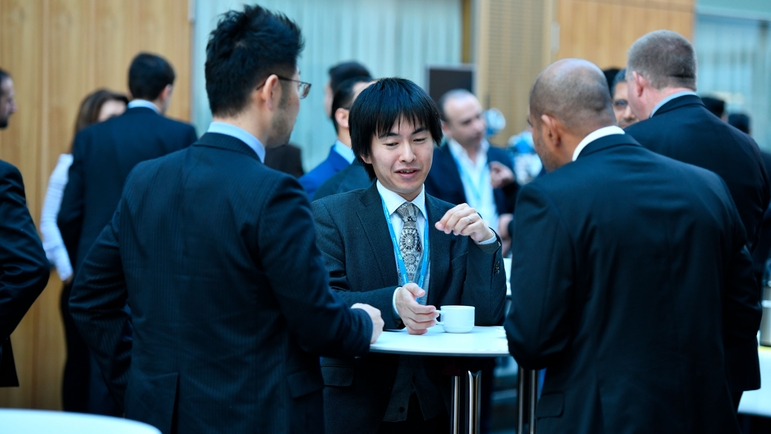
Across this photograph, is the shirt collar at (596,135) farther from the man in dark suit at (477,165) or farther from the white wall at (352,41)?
the white wall at (352,41)

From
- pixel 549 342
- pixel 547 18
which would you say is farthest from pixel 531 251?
pixel 547 18

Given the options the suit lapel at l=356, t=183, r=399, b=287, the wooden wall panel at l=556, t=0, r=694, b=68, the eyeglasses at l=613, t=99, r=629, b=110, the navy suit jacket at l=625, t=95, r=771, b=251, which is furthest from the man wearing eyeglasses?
the wooden wall panel at l=556, t=0, r=694, b=68

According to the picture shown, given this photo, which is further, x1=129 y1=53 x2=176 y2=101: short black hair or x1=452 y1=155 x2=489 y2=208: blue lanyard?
x1=452 y1=155 x2=489 y2=208: blue lanyard

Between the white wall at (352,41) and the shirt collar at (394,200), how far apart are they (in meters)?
3.76

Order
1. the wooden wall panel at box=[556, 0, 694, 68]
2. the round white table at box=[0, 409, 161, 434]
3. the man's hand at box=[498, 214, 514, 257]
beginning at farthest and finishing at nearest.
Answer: the wooden wall panel at box=[556, 0, 694, 68], the man's hand at box=[498, 214, 514, 257], the round white table at box=[0, 409, 161, 434]

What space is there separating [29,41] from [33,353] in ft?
6.35

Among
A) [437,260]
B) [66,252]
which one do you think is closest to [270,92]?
[437,260]

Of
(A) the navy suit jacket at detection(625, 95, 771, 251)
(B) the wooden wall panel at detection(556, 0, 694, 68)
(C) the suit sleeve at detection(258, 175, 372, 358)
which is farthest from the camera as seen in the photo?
(B) the wooden wall panel at detection(556, 0, 694, 68)

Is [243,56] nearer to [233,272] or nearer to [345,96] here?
[233,272]

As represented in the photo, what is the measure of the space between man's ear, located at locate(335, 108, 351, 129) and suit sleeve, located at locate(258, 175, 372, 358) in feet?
6.13

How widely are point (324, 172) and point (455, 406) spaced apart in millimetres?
1506

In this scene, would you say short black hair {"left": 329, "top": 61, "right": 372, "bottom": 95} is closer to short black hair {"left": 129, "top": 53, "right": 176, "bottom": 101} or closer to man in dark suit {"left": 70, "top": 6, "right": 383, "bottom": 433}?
short black hair {"left": 129, "top": 53, "right": 176, "bottom": 101}

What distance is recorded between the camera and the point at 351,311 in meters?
2.00

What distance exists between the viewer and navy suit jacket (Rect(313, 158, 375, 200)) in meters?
Answer: 3.06
